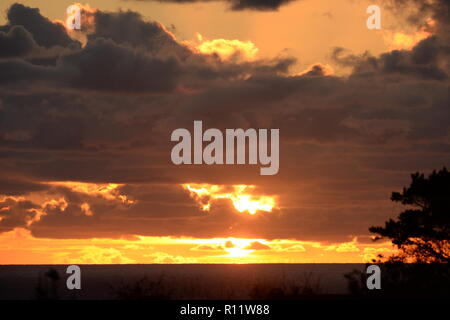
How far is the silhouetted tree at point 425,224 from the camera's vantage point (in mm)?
43906

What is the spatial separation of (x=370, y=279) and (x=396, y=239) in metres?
12.1

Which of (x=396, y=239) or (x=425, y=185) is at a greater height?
(x=425, y=185)

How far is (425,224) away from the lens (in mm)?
44438

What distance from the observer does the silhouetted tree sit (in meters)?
43.9

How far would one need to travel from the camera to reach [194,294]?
24.4 m
